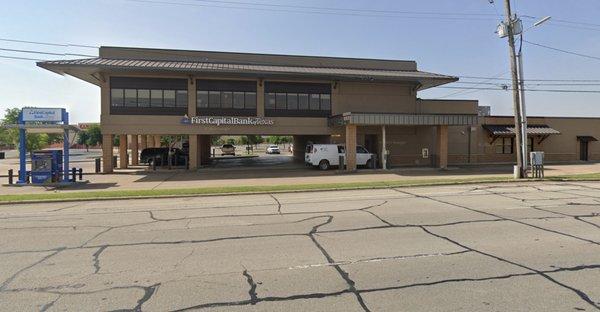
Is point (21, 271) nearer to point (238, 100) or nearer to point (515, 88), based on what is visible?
point (515, 88)

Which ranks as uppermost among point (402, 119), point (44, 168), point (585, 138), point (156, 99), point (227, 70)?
point (227, 70)

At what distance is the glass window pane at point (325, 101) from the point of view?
31.0 m

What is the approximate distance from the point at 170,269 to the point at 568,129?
3911 centimetres

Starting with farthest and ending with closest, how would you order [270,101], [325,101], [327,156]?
[325,101] < [270,101] < [327,156]

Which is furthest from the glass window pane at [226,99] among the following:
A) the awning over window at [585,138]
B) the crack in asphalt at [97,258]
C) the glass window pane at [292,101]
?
the awning over window at [585,138]

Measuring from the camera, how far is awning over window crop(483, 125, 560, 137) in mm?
32781

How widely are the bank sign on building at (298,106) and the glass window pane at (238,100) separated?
7 cm

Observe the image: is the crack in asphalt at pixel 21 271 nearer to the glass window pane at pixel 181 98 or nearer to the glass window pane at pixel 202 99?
the glass window pane at pixel 181 98

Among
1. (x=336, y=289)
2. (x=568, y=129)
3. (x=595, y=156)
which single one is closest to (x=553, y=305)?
(x=336, y=289)

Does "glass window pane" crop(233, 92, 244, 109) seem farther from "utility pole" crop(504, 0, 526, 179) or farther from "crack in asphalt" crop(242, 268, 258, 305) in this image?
"crack in asphalt" crop(242, 268, 258, 305)

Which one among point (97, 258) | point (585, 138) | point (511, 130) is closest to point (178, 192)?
point (97, 258)

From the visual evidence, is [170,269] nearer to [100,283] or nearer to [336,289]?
[100,283]

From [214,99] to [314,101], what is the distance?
7193 millimetres

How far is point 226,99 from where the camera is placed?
29.4 m
